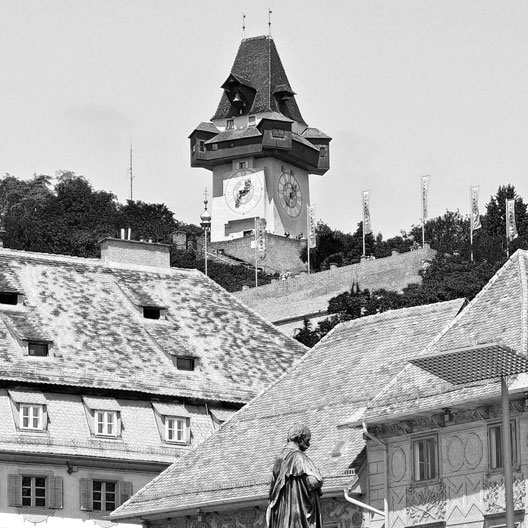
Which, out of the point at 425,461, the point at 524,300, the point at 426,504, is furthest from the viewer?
the point at 524,300

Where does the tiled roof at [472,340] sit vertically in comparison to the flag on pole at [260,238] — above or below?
below

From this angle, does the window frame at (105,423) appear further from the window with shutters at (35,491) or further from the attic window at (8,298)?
the attic window at (8,298)

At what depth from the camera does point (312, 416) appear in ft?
155

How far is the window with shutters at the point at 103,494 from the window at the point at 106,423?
4.31 ft

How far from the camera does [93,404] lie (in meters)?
57.4

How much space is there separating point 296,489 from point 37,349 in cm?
3235

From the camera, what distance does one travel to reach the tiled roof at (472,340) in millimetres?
41625

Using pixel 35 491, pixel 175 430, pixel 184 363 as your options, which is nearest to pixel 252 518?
pixel 35 491

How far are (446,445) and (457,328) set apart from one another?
116 inches

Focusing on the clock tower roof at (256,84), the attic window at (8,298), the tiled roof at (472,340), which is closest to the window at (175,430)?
the attic window at (8,298)

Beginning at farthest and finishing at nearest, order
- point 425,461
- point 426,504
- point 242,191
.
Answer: point 242,191
point 425,461
point 426,504

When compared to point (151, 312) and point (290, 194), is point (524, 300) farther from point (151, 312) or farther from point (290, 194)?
point (290, 194)

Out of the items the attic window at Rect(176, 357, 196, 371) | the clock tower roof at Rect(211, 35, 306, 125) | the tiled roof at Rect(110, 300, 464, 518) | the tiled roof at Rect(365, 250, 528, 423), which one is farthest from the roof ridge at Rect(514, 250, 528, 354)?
the clock tower roof at Rect(211, 35, 306, 125)

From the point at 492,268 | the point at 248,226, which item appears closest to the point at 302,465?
the point at 492,268
